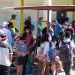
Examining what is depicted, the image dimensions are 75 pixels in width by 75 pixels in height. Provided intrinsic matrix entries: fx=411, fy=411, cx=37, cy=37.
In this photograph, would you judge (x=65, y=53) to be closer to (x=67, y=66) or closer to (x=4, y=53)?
(x=67, y=66)

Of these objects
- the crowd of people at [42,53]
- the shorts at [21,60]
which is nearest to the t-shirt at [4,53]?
the crowd of people at [42,53]

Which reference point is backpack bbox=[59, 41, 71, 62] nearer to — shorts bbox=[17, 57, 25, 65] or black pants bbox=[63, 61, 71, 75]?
black pants bbox=[63, 61, 71, 75]

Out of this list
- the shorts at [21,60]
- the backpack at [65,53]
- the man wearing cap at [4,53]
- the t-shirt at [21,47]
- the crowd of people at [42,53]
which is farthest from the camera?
the shorts at [21,60]

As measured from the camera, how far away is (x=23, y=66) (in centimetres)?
1355

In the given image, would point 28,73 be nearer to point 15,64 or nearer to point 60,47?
point 15,64

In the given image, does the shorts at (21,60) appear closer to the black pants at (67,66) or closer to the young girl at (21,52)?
the young girl at (21,52)

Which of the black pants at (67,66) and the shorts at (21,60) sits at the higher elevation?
the shorts at (21,60)

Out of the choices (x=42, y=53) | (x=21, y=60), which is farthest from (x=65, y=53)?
(x=21, y=60)

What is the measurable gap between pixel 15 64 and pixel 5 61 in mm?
2493

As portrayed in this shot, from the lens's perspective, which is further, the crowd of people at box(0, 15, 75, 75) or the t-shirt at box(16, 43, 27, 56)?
the t-shirt at box(16, 43, 27, 56)

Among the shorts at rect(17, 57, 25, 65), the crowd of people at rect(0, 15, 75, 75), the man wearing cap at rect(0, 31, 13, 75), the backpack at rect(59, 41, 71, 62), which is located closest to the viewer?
the man wearing cap at rect(0, 31, 13, 75)

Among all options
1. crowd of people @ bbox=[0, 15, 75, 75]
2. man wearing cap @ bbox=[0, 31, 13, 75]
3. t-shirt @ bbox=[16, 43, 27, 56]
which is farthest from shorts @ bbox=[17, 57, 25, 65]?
man wearing cap @ bbox=[0, 31, 13, 75]

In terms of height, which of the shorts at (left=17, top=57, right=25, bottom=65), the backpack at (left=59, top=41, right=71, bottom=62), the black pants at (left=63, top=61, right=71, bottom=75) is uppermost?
the backpack at (left=59, top=41, right=71, bottom=62)

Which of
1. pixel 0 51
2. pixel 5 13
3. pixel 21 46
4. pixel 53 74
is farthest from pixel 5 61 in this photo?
pixel 5 13
